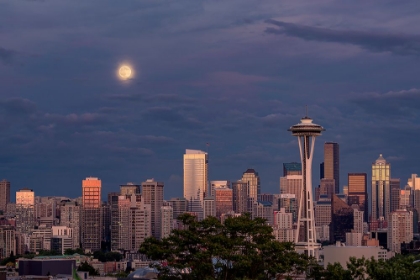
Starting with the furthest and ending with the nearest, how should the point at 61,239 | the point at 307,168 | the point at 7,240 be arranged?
the point at 61,239
the point at 7,240
the point at 307,168

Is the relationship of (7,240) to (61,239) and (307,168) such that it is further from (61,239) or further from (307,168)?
(307,168)

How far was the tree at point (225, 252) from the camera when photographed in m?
36.8

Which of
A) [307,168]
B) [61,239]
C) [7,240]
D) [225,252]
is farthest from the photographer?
[61,239]

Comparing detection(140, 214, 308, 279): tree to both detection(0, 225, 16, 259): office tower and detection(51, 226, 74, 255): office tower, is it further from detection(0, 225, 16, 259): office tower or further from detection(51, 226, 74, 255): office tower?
detection(51, 226, 74, 255): office tower

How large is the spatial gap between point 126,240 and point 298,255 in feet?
527

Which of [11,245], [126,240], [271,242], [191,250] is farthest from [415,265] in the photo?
[126,240]

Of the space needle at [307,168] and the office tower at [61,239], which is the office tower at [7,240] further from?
the space needle at [307,168]

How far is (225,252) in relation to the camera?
36.5 meters

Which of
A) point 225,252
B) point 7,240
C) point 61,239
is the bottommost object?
point 61,239

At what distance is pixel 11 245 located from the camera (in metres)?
175

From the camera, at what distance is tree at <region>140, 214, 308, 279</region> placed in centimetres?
3678

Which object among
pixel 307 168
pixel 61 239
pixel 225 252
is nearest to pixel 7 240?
pixel 61 239

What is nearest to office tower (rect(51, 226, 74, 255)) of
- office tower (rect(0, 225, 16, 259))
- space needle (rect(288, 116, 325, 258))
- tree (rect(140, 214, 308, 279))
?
office tower (rect(0, 225, 16, 259))

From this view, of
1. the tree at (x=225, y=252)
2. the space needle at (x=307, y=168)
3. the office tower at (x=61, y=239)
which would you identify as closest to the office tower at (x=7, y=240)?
A: the office tower at (x=61, y=239)
